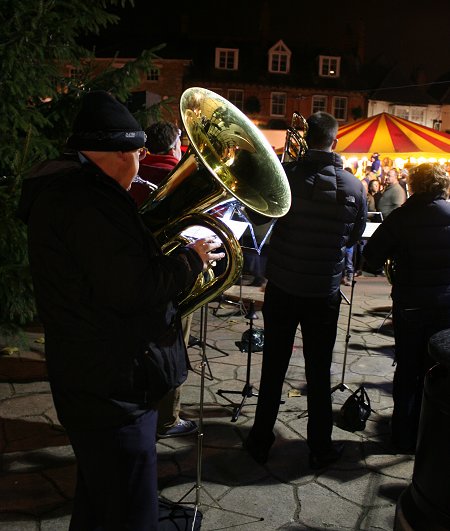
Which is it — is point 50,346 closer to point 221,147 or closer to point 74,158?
point 74,158

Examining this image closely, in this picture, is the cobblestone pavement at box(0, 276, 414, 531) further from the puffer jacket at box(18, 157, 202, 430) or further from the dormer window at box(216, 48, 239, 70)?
the dormer window at box(216, 48, 239, 70)

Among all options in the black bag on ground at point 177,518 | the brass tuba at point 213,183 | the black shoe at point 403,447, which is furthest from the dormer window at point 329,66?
the black bag on ground at point 177,518

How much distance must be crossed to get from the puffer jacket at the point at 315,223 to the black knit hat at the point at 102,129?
5.46 feet

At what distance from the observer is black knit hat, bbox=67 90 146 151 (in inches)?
74.4

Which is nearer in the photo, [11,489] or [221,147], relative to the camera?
[221,147]

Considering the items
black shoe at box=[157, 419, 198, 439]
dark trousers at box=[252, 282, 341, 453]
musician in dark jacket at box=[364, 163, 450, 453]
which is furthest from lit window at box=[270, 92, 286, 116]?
dark trousers at box=[252, 282, 341, 453]

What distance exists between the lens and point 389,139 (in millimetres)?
13039

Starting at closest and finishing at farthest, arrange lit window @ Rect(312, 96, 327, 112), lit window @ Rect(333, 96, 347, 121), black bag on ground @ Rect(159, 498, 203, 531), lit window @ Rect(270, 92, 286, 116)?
black bag on ground @ Rect(159, 498, 203, 531) → lit window @ Rect(270, 92, 286, 116) → lit window @ Rect(312, 96, 327, 112) → lit window @ Rect(333, 96, 347, 121)

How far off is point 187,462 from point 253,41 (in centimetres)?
3580

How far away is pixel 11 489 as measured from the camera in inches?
131

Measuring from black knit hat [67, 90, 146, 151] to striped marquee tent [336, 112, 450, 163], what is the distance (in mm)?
11595

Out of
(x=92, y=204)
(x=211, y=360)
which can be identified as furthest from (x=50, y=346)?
(x=211, y=360)

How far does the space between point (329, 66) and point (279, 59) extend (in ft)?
10.8

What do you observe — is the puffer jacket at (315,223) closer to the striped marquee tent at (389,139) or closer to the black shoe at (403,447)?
the black shoe at (403,447)
